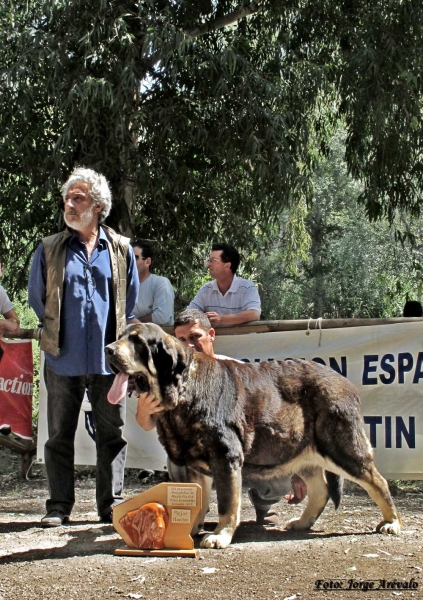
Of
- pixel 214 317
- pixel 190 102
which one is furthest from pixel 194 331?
pixel 190 102

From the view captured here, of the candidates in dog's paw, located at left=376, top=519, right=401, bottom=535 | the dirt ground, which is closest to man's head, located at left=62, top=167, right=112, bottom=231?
the dirt ground

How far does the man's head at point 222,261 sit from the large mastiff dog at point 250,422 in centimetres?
216

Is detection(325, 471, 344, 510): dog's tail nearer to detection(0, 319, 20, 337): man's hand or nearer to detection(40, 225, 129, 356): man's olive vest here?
detection(40, 225, 129, 356): man's olive vest

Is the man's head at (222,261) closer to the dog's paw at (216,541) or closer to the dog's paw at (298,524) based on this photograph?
the dog's paw at (298,524)

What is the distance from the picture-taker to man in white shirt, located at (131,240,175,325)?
7.41 meters

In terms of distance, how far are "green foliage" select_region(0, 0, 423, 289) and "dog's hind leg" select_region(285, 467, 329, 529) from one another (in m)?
4.90

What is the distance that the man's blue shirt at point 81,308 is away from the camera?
5484 mm

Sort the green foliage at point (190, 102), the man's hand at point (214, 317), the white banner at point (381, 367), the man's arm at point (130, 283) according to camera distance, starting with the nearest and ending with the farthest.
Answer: the man's arm at point (130, 283) → the white banner at point (381, 367) → the man's hand at point (214, 317) → the green foliage at point (190, 102)

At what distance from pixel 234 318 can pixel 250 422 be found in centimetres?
229

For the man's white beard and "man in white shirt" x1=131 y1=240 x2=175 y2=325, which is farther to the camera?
"man in white shirt" x1=131 y1=240 x2=175 y2=325

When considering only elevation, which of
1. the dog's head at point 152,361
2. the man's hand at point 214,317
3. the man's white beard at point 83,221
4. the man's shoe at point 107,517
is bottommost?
the man's shoe at point 107,517

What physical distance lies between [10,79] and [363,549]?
675 cm

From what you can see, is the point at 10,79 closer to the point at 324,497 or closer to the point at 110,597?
the point at 324,497

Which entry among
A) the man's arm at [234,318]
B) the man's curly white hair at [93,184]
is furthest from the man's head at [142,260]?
the man's curly white hair at [93,184]
